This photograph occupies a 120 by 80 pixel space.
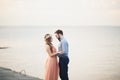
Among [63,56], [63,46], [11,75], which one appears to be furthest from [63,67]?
[11,75]

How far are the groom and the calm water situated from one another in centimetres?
7

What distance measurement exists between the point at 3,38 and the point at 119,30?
1.27 meters

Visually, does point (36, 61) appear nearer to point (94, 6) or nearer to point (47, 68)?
point (47, 68)

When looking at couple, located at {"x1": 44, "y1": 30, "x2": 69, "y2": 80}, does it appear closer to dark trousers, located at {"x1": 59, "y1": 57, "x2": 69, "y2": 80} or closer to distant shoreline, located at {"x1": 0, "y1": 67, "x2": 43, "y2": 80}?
dark trousers, located at {"x1": 59, "y1": 57, "x2": 69, "y2": 80}

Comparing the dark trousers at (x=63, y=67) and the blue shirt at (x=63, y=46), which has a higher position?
the blue shirt at (x=63, y=46)

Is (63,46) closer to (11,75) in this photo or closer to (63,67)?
(63,67)

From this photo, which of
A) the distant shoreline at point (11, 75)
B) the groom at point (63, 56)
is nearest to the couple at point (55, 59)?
the groom at point (63, 56)

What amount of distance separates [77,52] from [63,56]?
0.20 meters

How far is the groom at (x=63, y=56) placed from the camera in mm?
2738

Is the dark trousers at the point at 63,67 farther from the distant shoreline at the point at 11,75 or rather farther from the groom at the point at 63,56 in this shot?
the distant shoreline at the point at 11,75

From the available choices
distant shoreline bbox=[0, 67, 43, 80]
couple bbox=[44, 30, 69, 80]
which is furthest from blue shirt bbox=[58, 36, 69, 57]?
distant shoreline bbox=[0, 67, 43, 80]

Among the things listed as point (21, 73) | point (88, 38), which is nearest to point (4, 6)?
point (21, 73)

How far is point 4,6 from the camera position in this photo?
2949mm

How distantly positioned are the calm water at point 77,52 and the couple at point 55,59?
75 millimetres
